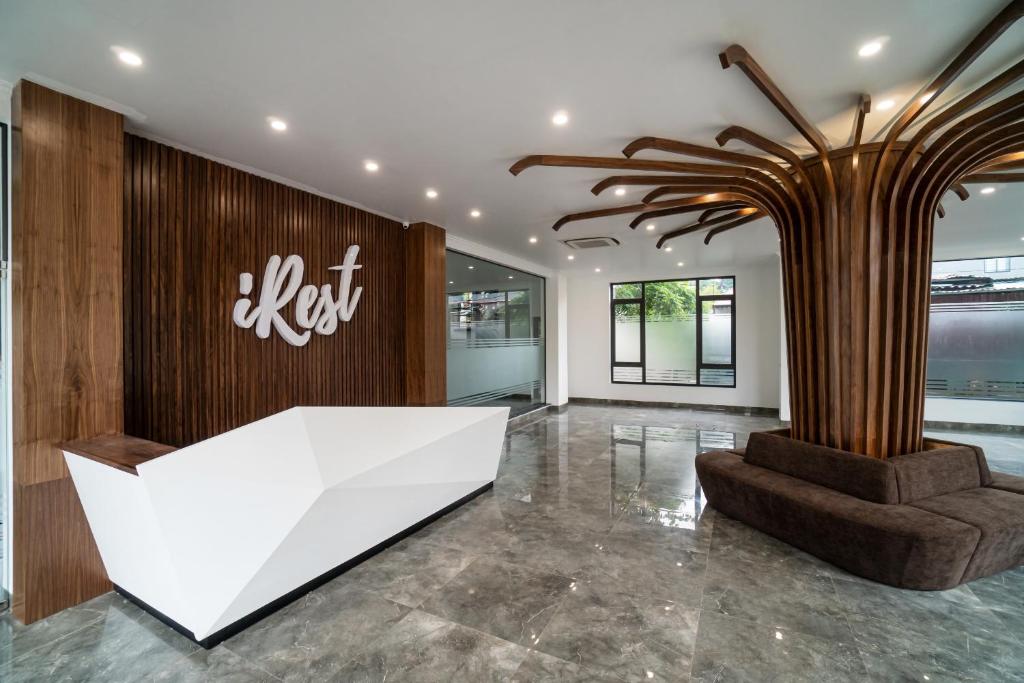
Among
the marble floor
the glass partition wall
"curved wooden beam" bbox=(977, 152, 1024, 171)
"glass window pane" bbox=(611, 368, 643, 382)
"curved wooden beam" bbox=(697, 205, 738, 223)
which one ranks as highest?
"curved wooden beam" bbox=(697, 205, 738, 223)

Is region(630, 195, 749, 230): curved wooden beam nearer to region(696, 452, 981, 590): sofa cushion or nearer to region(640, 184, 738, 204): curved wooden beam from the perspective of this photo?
region(640, 184, 738, 204): curved wooden beam

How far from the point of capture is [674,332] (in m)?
10.2

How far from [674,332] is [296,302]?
8.30 m

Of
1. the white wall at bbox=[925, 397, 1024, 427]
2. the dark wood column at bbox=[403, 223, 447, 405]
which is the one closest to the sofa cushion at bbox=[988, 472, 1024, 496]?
the dark wood column at bbox=[403, 223, 447, 405]

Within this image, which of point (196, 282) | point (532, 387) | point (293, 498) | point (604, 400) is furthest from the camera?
point (604, 400)

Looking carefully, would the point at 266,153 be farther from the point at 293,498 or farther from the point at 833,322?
the point at 833,322

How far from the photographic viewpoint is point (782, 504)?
3355 mm

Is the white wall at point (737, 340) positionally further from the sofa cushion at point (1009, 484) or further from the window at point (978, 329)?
the sofa cushion at point (1009, 484)

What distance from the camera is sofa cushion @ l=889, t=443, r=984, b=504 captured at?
10.0 feet

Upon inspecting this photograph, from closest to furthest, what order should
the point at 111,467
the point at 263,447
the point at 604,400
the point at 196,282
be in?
the point at 111,467 → the point at 263,447 → the point at 196,282 → the point at 604,400

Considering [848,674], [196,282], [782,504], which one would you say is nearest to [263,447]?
[196,282]

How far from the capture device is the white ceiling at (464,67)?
7.07 ft

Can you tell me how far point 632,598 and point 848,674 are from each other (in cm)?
106

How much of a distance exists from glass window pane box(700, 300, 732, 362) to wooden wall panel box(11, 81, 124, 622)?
9841mm
